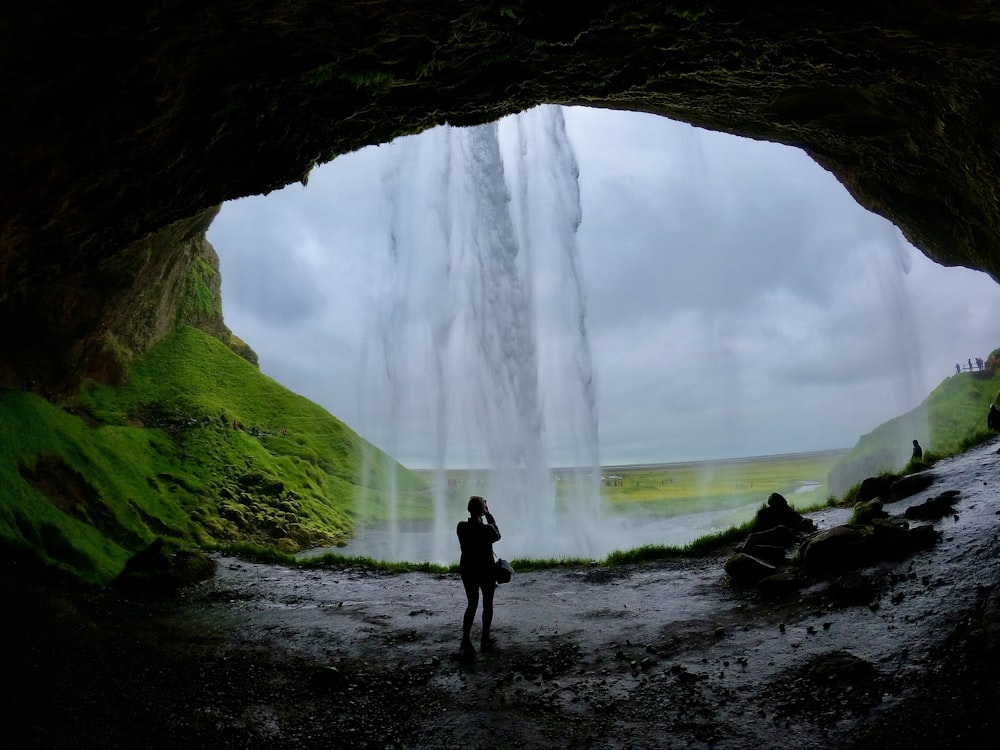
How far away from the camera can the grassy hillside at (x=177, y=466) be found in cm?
1451

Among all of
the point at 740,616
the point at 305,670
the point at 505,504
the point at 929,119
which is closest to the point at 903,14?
the point at 929,119

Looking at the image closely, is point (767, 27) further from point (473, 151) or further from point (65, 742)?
point (473, 151)

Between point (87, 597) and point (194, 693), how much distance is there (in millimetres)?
6169

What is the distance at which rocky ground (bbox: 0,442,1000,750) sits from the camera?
18.9 feet

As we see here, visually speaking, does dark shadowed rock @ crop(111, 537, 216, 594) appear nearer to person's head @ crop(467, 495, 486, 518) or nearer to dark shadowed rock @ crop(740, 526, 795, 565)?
person's head @ crop(467, 495, 486, 518)

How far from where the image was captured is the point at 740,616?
9164 mm

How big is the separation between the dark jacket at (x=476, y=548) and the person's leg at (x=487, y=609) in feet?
0.64

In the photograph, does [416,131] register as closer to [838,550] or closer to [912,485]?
[838,550]

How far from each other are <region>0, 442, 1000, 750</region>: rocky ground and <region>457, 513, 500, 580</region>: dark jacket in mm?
1301

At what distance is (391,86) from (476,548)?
7.80 m

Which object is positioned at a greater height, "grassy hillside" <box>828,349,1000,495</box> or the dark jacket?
"grassy hillside" <box>828,349,1000,495</box>

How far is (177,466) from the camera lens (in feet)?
86.9

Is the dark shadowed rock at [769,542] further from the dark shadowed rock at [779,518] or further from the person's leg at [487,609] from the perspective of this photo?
the person's leg at [487,609]

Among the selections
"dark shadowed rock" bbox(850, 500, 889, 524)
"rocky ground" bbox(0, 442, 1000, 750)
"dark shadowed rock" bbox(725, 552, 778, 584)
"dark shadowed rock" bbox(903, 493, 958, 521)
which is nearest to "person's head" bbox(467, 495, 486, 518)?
"rocky ground" bbox(0, 442, 1000, 750)
